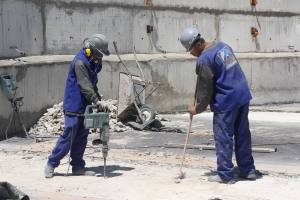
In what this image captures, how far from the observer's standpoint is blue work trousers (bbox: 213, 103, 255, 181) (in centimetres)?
721

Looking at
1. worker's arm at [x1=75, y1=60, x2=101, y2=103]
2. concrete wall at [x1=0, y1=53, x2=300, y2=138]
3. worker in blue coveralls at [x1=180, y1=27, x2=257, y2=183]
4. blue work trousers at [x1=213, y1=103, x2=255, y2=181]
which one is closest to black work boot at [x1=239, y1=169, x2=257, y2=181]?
blue work trousers at [x1=213, y1=103, x2=255, y2=181]

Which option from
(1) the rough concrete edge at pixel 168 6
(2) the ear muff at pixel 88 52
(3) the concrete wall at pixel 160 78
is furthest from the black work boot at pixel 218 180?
(1) the rough concrete edge at pixel 168 6

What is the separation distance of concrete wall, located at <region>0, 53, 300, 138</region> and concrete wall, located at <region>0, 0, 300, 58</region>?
0.95 feet

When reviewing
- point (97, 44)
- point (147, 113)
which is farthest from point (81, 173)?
point (147, 113)

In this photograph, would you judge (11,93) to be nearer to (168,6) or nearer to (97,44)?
(97,44)

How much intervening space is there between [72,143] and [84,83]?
0.81 m

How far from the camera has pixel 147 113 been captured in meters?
11.8

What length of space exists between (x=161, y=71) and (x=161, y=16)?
133 centimetres

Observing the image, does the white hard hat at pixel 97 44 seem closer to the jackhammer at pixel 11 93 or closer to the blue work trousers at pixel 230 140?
the blue work trousers at pixel 230 140

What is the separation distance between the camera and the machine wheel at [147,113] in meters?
11.7

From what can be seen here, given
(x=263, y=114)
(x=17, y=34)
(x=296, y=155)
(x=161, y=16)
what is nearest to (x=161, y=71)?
(x=161, y=16)

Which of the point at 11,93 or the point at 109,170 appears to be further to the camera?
the point at 11,93

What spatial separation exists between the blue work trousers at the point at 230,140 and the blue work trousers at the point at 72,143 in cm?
169

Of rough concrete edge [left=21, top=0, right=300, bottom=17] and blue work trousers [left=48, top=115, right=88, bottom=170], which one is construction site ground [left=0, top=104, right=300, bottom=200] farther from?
rough concrete edge [left=21, top=0, right=300, bottom=17]
